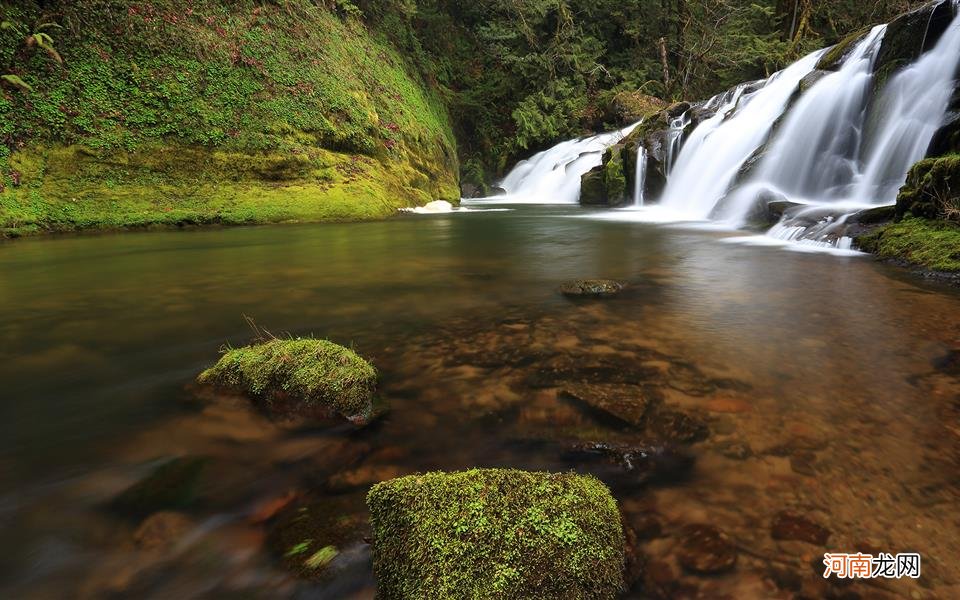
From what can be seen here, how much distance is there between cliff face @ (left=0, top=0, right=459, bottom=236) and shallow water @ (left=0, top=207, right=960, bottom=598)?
676 centimetres

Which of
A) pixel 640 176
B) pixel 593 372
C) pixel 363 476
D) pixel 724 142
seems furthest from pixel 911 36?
pixel 363 476

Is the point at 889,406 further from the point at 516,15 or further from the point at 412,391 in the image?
the point at 516,15

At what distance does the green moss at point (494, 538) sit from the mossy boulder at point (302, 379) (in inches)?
40.1

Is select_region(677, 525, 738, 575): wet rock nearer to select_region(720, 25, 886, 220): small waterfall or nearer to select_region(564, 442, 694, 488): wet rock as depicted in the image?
select_region(564, 442, 694, 488): wet rock

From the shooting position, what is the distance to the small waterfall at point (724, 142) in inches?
500


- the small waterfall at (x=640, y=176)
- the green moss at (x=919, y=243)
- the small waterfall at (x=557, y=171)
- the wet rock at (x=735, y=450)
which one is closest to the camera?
the wet rock at (x=735, y=450)

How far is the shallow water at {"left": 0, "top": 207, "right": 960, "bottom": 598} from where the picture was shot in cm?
160

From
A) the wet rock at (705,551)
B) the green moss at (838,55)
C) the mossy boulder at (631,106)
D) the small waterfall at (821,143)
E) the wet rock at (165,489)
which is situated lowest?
the wet rock at (705,551)

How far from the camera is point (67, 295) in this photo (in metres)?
5.21

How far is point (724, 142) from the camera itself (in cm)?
1362

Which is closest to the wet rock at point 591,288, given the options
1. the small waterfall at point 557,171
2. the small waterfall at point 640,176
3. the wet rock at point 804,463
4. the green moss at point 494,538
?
the wet rock at point 804,463

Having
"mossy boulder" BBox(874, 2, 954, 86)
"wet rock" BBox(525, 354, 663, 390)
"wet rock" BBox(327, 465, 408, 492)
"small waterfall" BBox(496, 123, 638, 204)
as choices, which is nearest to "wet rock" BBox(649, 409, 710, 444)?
"wet rock" BBox(525, 354, 663, 390)

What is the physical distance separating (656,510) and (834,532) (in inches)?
23.6

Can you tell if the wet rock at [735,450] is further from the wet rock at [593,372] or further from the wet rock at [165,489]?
the wet rock at [165,489]
